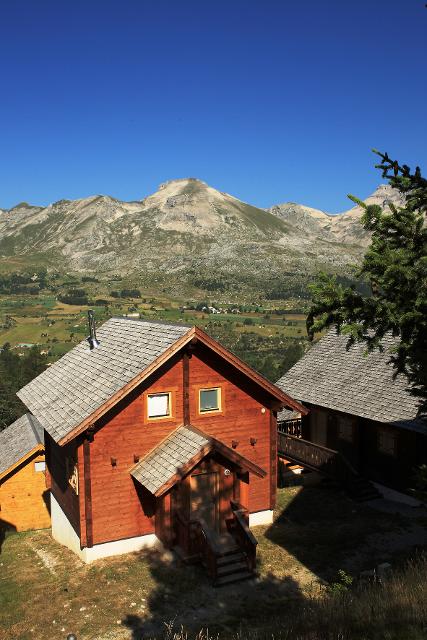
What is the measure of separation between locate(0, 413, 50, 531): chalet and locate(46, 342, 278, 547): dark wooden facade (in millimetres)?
9193

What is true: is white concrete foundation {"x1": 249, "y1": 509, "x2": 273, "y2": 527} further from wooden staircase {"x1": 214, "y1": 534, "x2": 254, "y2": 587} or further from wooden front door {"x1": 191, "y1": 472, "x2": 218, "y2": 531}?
wooden staircase {"x1": 214, "y1": 534, "x2": 254, "y2": 587}

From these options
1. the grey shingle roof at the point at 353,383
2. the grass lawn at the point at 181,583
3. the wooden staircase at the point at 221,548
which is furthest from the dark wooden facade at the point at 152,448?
the grey shingle roof at the point at 353,383

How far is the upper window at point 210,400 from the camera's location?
18844 mm

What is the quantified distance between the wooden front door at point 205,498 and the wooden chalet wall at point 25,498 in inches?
555

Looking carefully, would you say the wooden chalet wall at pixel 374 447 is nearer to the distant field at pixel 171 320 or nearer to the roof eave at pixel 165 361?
the roof eave at pixel 165 361

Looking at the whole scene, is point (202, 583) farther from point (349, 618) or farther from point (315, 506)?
point (315, 506)

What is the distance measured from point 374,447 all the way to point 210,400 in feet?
30.3

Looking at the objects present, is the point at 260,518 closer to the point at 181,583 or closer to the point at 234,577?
the point at 234,577

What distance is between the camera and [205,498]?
56.4 feet

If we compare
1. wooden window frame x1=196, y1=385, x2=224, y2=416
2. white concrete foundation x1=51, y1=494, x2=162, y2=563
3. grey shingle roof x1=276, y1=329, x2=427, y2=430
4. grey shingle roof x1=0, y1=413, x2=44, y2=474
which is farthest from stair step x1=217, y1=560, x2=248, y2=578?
grey shingle roof x1=0, y1=413, x2=44, y2=474

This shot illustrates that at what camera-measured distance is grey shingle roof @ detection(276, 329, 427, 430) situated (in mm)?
22344

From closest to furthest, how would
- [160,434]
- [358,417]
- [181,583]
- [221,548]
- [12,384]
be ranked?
[181,583]
[221,548]
[160,434]
[358,417]
[12,384]

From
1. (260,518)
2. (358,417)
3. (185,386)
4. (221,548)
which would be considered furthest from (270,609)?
(358,417)

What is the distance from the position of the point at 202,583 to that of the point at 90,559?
13.2 ft
